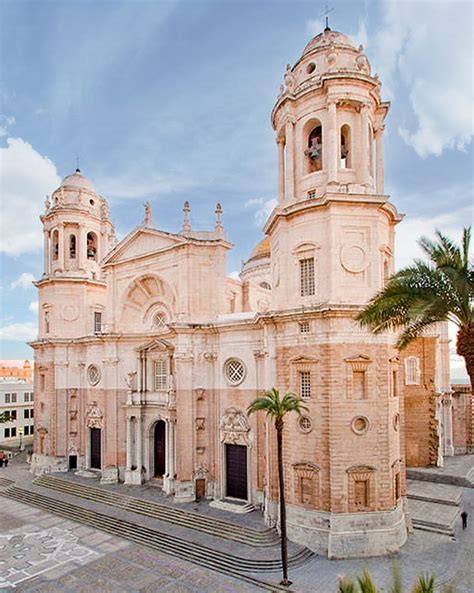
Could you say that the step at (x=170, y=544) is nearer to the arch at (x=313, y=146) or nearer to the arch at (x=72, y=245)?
the arch at (x=313, y=146)

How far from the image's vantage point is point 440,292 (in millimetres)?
13867

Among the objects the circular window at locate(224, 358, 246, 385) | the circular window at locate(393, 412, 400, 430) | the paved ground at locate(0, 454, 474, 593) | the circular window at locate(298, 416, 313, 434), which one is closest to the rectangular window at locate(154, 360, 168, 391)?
the circular window at locate(224, 358, 246, 385)

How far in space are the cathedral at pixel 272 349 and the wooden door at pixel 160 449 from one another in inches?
3.7


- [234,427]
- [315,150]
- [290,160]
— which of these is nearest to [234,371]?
[234,427]

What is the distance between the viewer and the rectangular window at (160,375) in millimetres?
30933

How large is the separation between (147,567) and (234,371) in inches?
438

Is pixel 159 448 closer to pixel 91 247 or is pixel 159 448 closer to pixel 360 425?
pixel 360 425

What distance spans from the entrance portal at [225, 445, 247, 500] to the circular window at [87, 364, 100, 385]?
13262 mm

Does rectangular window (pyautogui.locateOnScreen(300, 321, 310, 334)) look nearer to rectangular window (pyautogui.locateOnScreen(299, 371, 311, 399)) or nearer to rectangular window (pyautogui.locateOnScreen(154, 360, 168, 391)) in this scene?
rectangular window (pyautogui.locateOnScreen(299, 371, 311, 399))

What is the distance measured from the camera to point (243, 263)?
49.0 meters

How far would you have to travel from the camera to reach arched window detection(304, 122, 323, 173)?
2356cm

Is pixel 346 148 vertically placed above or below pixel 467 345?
above

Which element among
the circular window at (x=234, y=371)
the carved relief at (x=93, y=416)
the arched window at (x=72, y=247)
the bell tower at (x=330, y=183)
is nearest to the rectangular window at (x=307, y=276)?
the bell tower at (x=330, y=183)

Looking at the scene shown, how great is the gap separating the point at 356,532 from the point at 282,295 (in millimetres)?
11349
